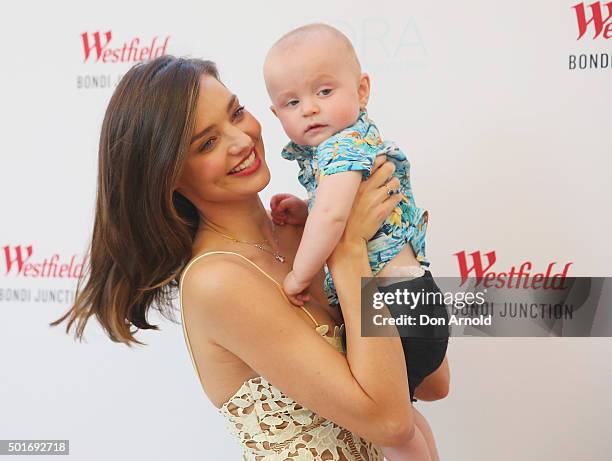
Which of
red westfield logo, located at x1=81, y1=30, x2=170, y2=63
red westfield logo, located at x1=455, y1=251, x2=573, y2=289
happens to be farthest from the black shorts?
red westfield logo, located at x1=81, y1=30, x2=170, y2=63

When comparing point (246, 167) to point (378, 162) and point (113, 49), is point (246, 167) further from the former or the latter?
point (113, 49)

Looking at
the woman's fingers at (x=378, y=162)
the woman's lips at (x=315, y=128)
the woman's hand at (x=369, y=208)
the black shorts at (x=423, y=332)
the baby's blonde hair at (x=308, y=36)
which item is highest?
the baby's blonde hair at (x=308, y=36)

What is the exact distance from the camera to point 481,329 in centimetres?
198

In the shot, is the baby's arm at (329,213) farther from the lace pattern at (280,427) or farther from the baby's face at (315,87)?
the lace pattern at (280,427)

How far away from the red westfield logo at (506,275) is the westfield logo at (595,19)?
24.5 inches

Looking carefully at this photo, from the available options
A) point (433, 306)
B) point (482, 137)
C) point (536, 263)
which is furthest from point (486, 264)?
point (433, 306)

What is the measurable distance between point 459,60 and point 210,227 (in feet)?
3.10

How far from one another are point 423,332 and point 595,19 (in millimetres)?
1093

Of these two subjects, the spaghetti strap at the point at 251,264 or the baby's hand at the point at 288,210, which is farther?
the baby's hand at the point at 288,210

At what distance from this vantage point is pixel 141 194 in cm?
120

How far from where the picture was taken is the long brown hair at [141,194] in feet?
3.79

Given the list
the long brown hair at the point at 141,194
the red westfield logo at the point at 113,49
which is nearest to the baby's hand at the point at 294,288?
the long brown hair at the point at 141,194

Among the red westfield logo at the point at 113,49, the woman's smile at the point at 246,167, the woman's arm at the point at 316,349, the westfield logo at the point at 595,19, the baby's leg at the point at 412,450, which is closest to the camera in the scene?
the woman's arm at the point at 316,349

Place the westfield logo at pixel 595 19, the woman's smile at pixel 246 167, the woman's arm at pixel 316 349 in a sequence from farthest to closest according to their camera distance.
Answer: the westfield logo at pixel 595 19, the woman's smile at pixel 246 167, the woman's arm at pixel 316 349
